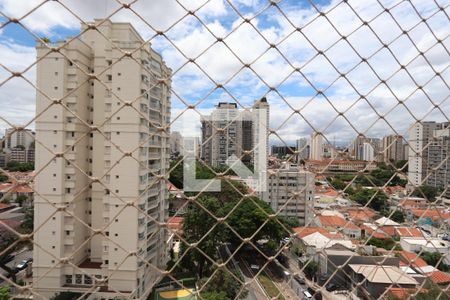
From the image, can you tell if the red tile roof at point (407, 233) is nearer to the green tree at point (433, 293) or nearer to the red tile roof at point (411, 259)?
the red tile roof at point (411, 259)

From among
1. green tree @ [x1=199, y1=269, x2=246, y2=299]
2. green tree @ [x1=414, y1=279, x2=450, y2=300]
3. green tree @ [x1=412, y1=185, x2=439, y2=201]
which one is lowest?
green tree @ [x1=199, y1=269, x2=246, y2=299]

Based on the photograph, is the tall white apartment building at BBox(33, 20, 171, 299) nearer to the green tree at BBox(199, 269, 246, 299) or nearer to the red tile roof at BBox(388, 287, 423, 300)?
the green tree at BBox(199, 269, 246, 299)

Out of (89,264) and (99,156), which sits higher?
(99,156)

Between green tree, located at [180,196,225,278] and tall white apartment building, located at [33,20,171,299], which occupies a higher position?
tall white apartment building, located at [33,20,171,299]

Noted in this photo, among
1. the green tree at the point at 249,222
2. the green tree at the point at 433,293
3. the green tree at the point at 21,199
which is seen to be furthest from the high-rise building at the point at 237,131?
the green tree at the point at 21,199

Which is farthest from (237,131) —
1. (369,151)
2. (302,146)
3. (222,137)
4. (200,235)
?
(200,235)

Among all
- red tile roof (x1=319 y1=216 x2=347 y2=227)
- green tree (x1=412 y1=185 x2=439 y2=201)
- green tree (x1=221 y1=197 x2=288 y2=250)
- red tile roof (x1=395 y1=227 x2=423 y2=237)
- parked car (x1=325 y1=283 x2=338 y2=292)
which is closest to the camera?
green tree (x1=412 y1=185 x2=439 y2=201)

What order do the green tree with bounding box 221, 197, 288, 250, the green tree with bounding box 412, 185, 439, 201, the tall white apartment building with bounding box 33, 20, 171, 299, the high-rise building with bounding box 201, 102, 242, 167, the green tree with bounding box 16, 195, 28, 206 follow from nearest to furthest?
the green tree with bounding box 412, 185, 439, 201 → the high-rise building with bounding box 201, 102, 242, 167 → the tall white apartment building with bounding box 33, 20, 171, 299 → the green tree with bounding box 221, 197, 288, 250 → the green tree with bounding box 16, 195, 28, 206

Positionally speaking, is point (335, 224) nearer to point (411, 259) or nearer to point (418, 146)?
point (411, 259)

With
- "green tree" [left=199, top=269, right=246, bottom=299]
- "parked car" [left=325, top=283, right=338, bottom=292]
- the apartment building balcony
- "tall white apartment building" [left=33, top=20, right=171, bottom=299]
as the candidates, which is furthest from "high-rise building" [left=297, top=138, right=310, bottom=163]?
"parked car" [left=325, top=283, right=338, bottom=292]

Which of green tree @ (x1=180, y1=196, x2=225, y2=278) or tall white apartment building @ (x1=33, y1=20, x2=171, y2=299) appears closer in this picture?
tall white apartment building @ (x1=33, y1=20, x2=171, y2=299)

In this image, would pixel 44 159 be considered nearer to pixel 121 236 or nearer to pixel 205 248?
pixel 121 236
